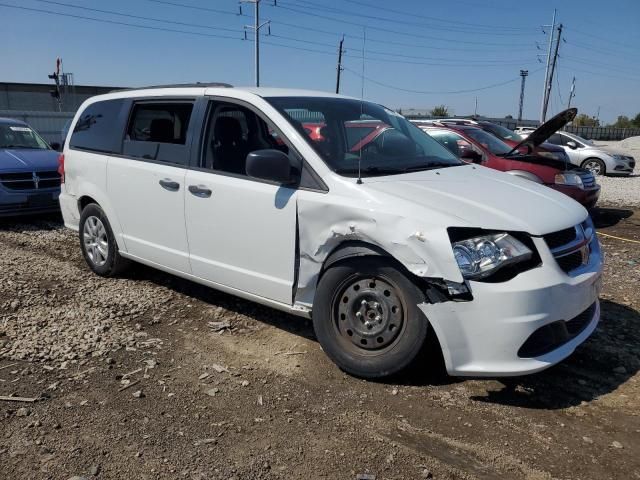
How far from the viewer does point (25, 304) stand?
5.00m

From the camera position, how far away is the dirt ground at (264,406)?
2.80 metres

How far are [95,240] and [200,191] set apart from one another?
2058mm

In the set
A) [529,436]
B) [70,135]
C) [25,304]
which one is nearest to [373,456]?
[529,436]

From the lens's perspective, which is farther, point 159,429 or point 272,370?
point 272,370

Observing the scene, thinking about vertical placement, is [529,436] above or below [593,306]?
below

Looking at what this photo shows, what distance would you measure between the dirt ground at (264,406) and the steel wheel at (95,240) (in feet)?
2.68

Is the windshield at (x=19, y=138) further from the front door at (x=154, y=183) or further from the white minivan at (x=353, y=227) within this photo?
the front door at (x=154, y=183)

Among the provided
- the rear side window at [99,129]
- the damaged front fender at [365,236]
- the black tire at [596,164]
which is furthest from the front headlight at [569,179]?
the black tire at [596,164]

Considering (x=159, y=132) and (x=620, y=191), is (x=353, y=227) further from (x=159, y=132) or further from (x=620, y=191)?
(x=620, y=191)

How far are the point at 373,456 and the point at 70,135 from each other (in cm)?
490

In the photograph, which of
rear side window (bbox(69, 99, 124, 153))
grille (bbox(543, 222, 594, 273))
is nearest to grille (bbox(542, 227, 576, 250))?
grille (bbox(543, 222, 594, 273))

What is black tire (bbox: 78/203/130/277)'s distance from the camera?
5504mm

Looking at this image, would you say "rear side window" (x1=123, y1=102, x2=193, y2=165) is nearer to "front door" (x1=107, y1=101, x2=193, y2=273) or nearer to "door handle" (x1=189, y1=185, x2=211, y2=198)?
"front door" (x1=107, y1=101, x2=193, y2=273)

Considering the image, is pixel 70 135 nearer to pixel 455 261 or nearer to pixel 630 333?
pixel 455 261
